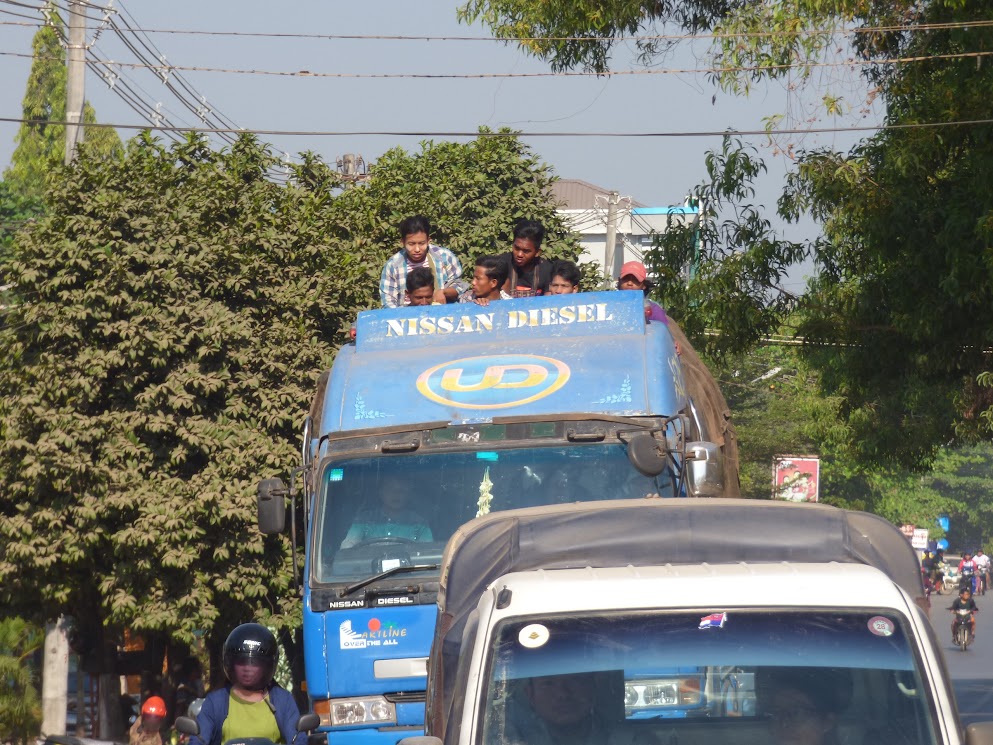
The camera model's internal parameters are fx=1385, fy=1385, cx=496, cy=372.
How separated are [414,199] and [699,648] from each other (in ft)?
53.1

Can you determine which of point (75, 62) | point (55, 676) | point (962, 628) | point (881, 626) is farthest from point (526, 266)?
point (962, 628)

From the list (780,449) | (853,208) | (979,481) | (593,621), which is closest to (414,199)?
(853,208)

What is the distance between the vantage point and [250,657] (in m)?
6.33

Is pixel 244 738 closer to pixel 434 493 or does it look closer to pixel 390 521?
pixel 390 521

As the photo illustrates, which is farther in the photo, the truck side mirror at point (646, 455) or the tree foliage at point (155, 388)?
the tree foliage at point (155, 388)

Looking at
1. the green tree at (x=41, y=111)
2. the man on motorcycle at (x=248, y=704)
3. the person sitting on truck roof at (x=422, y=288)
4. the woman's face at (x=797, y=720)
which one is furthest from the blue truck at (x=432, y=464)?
the green tree at (x=41, y=111)

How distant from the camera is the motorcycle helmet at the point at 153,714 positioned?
38.3 ft

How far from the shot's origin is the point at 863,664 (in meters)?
3.99

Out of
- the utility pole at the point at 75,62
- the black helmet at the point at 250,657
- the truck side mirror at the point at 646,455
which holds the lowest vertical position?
the black helmet at the point at 250,657

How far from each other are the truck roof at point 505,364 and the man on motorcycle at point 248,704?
2111 millimetres

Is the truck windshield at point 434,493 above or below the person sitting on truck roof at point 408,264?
below

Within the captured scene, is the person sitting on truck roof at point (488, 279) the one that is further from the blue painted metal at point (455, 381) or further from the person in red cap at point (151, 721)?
the person in red cap at point (151, 721)

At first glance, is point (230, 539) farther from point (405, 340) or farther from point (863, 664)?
point (863, 664)

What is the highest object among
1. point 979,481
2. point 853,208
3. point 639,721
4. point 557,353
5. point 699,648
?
point 853,208
